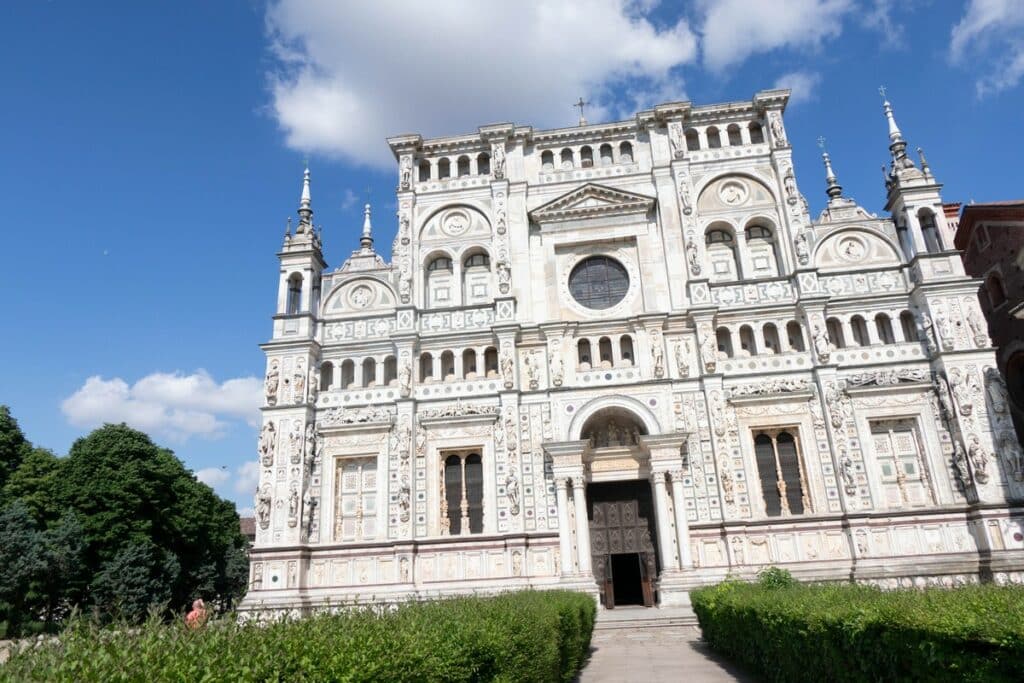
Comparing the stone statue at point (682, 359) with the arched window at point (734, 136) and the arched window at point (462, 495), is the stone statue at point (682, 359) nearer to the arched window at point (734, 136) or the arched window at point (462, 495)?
the arched window at point (462, 495)

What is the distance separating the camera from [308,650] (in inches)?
207

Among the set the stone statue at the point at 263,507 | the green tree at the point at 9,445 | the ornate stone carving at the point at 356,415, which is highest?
the green tree at the point at 9,445

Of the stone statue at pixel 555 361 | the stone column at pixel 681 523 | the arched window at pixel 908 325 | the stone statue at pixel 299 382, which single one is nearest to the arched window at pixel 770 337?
the arched window at pixel 908 325

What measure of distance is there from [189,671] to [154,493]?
121 feet

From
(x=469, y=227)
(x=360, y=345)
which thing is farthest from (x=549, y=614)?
(x=469, y=227)

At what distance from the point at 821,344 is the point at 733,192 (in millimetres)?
8171

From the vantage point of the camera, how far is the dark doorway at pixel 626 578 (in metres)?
28.9

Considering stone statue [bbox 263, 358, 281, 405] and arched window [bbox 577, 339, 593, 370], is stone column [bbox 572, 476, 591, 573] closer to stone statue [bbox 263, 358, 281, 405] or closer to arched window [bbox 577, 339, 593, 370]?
arched window [bbox 577, 339, 593, 370]

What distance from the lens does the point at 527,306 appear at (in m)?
30.0

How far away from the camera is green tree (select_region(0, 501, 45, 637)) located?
29.8m

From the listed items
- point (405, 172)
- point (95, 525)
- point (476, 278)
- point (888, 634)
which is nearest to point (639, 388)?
point (476, 278)

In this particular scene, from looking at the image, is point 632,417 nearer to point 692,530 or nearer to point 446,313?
point 692,530

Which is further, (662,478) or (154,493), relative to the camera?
(154,493)

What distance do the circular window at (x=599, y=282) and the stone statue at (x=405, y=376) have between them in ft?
25.3
